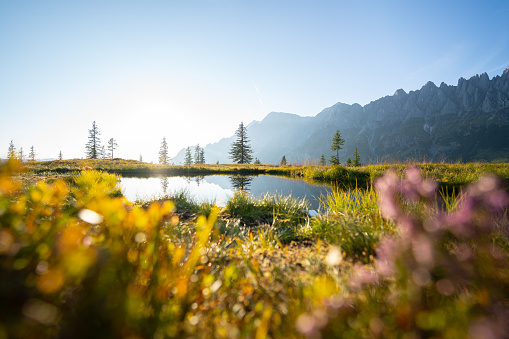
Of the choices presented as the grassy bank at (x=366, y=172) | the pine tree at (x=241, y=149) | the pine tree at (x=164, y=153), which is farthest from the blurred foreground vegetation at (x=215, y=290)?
the pine tree at (x=164, y=153)

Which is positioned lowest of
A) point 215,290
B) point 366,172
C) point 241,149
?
point 215,290

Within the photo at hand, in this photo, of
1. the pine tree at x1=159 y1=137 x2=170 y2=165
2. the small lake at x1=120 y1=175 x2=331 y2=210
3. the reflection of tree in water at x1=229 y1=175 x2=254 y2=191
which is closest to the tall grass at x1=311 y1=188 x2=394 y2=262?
the small lake at x1=120 y1=175 x2=331 y2=210

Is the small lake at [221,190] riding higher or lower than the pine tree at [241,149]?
lower

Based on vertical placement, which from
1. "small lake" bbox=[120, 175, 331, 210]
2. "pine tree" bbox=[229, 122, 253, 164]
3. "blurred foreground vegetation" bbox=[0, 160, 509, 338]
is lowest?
"small lake" bbox=[120, 175, 331, 210]

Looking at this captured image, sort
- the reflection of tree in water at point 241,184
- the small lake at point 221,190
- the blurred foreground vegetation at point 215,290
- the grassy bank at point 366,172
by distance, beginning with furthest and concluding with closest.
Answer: the reflection of tree in water at point 241,184 < the grassy bank at point 366,172 < the small lake at point 221,190 < the blurred foreground vegetation at point 215,290

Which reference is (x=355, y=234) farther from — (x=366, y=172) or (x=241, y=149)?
(x=241, y=149)

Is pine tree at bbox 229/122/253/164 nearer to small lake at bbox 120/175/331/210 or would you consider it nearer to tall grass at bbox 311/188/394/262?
small lake at bbox 120/175/331/210

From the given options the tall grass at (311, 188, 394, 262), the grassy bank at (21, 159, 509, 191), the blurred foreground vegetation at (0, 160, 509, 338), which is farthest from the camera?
Answer: the grassy bank at (21, 159, 509, 191)

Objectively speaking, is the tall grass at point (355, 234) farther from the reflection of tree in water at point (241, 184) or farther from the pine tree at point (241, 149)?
the pine tree at point (241, 149)

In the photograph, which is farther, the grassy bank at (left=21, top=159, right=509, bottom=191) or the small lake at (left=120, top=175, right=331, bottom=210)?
the grassy bank at (left=21, top=159, right=509, bottom=191)

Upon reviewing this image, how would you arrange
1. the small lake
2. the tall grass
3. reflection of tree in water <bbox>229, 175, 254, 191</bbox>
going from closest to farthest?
the tall grass → the small lake → reflection of tree in water <bbox>229, 175, 254, 191</bbox>

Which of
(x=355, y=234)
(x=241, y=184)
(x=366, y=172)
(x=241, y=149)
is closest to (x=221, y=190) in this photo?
(x=241, y=184)

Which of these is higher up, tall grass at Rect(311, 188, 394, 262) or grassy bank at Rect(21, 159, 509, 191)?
grassy bank at Rect(21, 159, 509, 191)

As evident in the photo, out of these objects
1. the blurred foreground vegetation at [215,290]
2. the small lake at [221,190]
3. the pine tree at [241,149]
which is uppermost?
the pine tree at [241,149]
